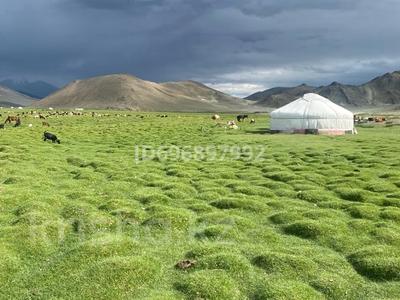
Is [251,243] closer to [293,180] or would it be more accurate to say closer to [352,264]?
[352,264]

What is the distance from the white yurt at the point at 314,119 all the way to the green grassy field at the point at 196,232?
31.8m

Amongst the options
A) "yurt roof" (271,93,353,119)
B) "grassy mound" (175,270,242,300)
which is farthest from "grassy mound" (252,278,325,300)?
"yurt roof" (271,93,353,119)

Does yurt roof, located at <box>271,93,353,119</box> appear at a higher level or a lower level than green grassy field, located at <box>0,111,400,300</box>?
higher

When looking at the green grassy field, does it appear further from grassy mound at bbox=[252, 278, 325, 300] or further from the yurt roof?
the yurt roof

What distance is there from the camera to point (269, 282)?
10711mm

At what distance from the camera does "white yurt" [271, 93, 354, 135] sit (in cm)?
5847

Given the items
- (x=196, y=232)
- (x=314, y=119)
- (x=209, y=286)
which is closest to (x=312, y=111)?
(x=314, y=119)

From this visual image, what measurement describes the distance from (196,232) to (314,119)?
47186 mm

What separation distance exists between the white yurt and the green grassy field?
3177cm

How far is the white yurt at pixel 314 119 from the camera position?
58.5 metres

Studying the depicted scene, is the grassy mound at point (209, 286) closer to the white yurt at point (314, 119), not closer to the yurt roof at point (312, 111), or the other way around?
the white yurt at point (314, 119)

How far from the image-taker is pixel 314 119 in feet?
193

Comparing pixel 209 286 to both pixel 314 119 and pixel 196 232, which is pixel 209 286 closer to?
pixel 196 232

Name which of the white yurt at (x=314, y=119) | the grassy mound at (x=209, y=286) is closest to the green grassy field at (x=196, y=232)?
the grassy mound at (x=209, y=286)
